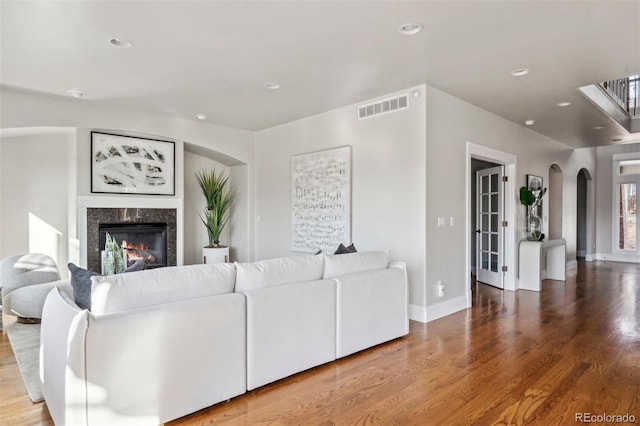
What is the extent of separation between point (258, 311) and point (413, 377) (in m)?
1.23

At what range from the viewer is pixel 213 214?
6406 millimetres

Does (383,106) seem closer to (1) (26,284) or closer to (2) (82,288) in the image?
(2) (82,288)

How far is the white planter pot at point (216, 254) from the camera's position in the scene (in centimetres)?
621

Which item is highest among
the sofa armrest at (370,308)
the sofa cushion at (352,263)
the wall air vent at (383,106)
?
the wall air vent at (383,106)

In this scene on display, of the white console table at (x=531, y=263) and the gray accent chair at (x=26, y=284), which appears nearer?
the gray accent chair at (x=26, y=284)

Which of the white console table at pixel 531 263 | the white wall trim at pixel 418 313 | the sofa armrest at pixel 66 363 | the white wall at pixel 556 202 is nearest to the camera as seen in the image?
the sofa armrest at pixel 66 363

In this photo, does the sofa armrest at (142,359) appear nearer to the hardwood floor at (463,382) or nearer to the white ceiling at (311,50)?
the hardwood floor at (463,382)

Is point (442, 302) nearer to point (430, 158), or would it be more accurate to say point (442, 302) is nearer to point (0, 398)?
point (430, 158)

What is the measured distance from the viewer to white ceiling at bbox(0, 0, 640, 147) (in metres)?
2.62

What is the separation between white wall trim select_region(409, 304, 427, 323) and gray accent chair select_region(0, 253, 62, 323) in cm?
386

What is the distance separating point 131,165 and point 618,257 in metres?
10.8

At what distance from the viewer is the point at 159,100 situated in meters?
4.71

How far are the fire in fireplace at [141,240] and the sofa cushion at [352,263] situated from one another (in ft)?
11.0

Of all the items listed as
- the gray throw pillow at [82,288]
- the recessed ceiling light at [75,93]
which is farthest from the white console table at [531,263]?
the recessed ceiling light at [75,93]
